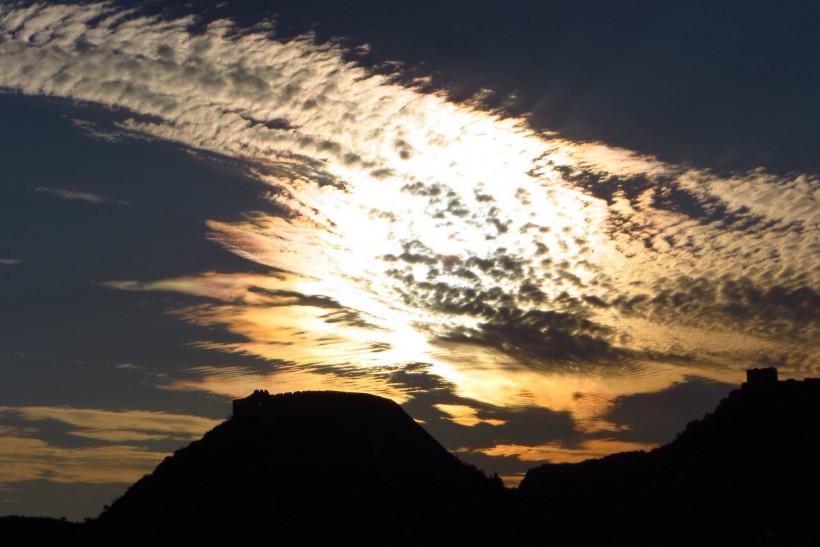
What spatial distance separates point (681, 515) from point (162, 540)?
230 feet

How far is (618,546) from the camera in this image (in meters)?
136

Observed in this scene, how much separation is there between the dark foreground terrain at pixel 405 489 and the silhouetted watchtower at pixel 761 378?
51cm

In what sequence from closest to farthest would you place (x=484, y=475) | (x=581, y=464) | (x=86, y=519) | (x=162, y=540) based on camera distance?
(x=162, y=540) < (x=86, y=519) < (x=484, y=475) < (x=581, y=464)

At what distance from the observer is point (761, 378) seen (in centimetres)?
14212

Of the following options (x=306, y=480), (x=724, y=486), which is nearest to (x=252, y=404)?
(x=306, y=480)

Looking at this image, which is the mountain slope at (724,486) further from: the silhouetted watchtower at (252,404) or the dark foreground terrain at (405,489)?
the silhouetted watchtower at (252,404)

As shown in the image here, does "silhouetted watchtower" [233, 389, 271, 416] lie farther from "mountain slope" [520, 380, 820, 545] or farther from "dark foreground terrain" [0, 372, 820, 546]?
"mountain slope" [520, 380, 820, 545]

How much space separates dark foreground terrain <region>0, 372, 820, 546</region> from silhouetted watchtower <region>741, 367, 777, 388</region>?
512 mm

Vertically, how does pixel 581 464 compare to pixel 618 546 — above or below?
above

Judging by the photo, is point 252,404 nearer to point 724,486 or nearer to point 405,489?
point 405,489

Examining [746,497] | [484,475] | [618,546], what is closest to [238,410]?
[484,475]

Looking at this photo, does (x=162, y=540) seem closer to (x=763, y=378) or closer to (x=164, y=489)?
(x=164, y=489)

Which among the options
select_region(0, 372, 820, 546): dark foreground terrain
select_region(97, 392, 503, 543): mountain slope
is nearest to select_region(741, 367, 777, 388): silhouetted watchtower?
select_region(0, 372, 820, 546): dark foreground terrain

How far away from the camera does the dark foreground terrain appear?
11669 centimetres
